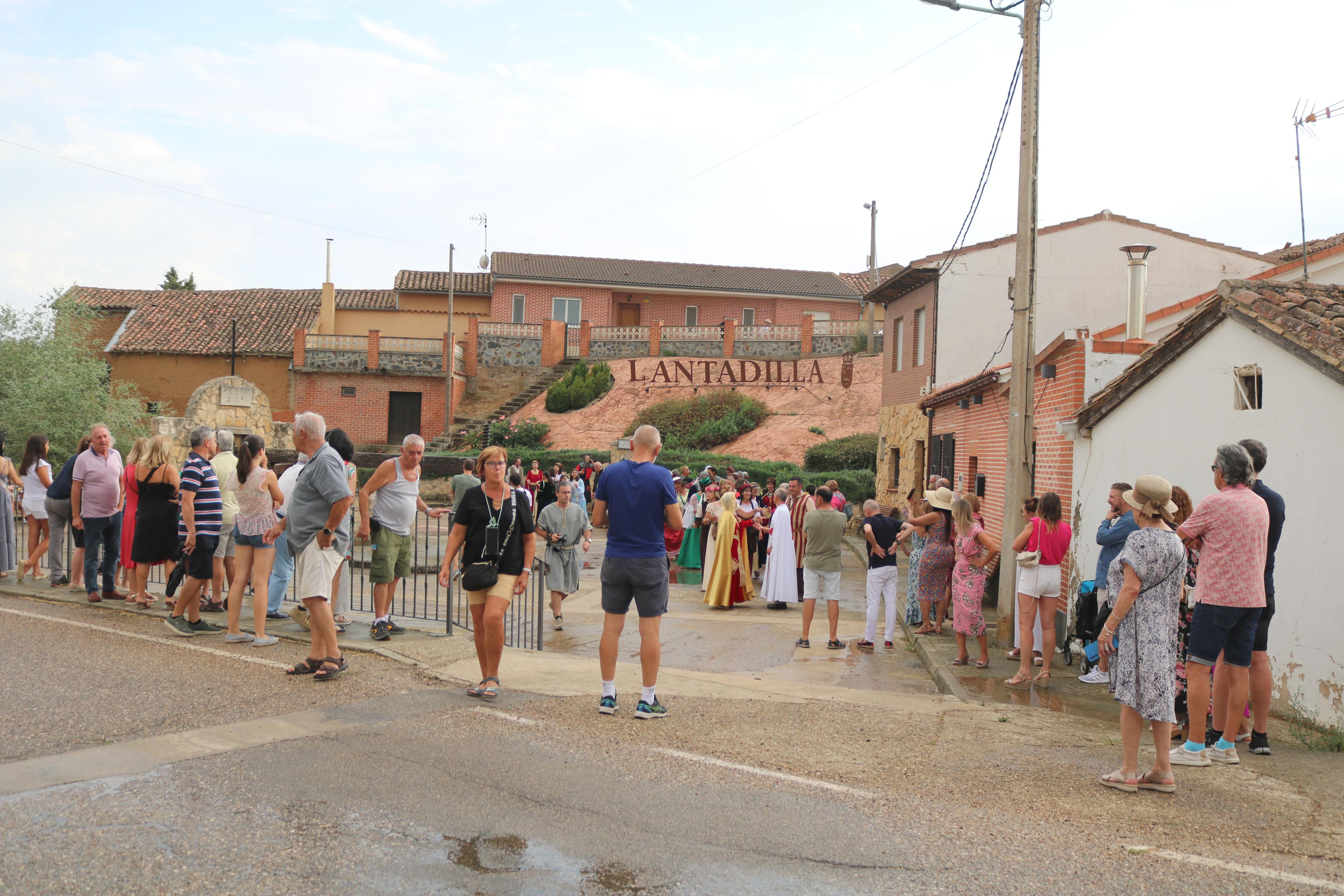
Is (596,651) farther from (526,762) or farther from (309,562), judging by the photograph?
(526,762)

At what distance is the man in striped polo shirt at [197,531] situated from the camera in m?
8.51

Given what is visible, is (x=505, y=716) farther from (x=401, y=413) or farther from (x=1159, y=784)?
(x=401, y=413)

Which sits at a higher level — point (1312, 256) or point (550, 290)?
point (550, 290)

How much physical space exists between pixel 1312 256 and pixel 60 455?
2833cm

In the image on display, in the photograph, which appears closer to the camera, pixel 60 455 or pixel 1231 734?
pixel 1231 734

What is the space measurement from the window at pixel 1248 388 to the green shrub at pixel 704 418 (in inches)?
998

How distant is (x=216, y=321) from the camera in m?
42.6

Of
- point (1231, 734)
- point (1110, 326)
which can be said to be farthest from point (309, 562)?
point (1110, 326)

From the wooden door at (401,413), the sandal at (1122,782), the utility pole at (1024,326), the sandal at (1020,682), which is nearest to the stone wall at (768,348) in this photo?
the wooden door at (401,413)

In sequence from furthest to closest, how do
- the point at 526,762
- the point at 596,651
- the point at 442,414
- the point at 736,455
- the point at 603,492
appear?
the point at 442,414, the point at 736,455, the point at 596,651, the point at 603,492, the point at 526,762

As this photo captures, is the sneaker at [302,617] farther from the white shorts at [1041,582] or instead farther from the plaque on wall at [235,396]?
the plaque on wall at [235,396]

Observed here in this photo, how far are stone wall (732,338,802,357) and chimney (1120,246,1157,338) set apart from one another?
976 inches

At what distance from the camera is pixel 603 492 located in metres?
6.54

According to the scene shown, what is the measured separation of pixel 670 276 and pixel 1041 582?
40.1 m
